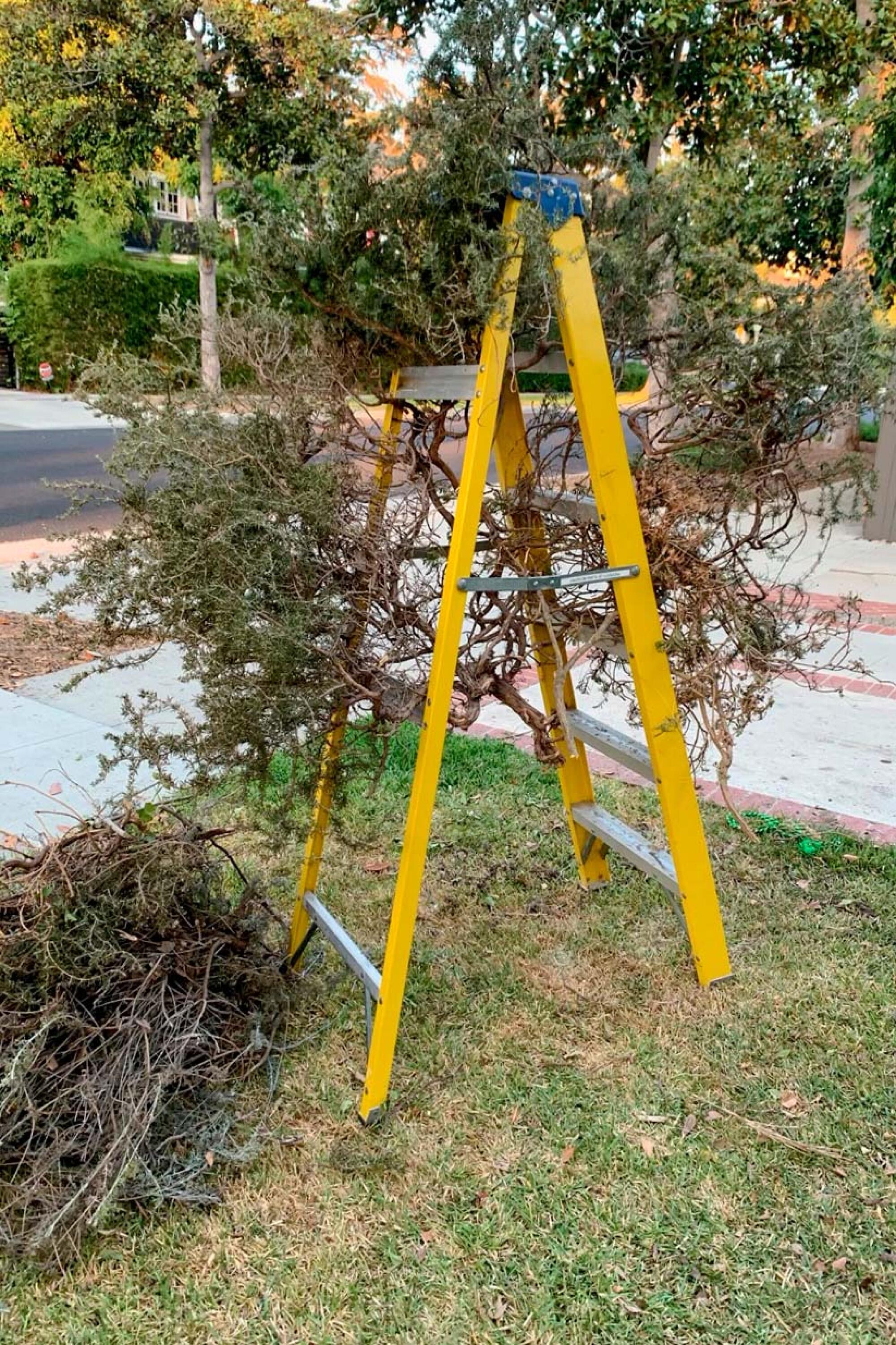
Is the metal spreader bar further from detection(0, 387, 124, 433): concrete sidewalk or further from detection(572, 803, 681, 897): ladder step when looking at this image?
detection(0, 387, 124, 433): concrete sidewalk

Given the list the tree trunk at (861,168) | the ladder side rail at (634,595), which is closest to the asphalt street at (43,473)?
the ladder side rail at (634,595)

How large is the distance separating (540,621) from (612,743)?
→ 0.51m

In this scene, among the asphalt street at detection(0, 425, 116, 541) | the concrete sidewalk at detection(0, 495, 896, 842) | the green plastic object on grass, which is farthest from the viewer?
the asphalt street at detection(0, 425, 116, 541)

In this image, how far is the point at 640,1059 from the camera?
267cm

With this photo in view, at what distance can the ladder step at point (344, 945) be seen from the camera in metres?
2.46

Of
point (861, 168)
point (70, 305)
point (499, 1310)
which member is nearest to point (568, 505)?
point (499, 1310)

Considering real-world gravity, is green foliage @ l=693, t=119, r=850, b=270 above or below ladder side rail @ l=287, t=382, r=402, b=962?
above

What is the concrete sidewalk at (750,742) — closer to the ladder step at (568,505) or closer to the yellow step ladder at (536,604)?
the yellow step ladder at (536,604)

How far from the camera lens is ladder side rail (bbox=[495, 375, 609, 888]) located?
2.74 meters

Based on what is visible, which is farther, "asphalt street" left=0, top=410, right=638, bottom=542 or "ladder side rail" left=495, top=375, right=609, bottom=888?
"asphalt street" left=0, top=410, right=638, bottom=542

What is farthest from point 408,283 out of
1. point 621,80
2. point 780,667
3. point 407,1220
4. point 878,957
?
point 621,80

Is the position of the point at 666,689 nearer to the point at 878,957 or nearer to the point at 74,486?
the point at 878,957

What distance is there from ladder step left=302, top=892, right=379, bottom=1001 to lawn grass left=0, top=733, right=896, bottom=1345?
0.21 metres

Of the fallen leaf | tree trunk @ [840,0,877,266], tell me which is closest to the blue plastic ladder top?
the fallen leaf
